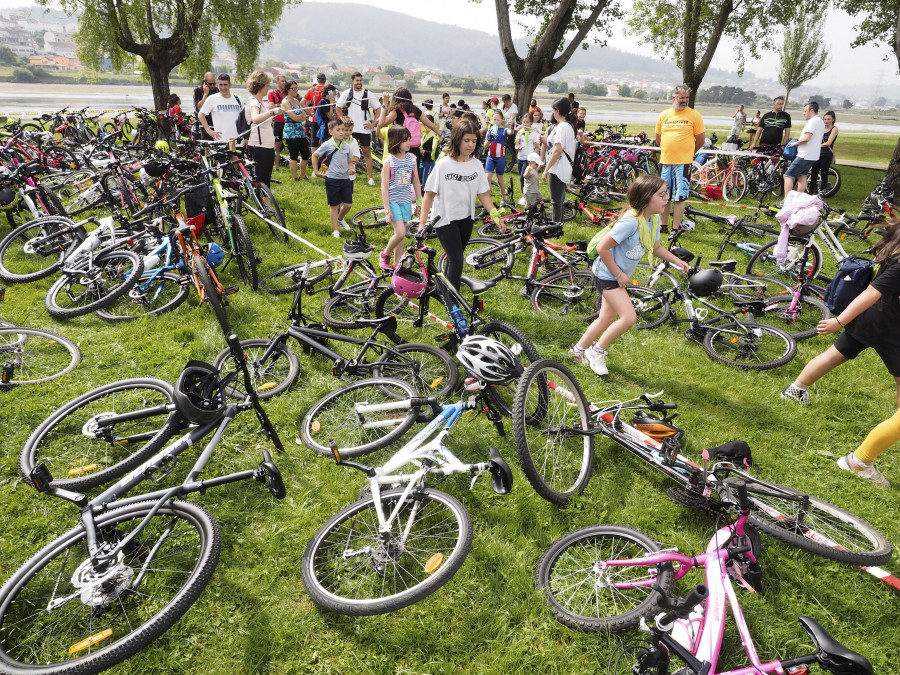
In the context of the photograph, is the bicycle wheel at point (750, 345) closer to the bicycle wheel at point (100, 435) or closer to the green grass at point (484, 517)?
the green grass at point (484, 517)

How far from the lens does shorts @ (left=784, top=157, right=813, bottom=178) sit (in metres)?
10.5

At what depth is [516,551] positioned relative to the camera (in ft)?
10.6

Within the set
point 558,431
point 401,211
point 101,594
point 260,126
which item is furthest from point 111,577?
point 260,126

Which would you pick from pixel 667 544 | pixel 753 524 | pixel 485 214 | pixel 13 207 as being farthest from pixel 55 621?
pixel 485 214

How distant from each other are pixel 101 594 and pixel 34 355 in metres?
3.37

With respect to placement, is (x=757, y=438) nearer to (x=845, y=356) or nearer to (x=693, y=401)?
(x=693, y=401)

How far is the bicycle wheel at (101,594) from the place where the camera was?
8.04 feet

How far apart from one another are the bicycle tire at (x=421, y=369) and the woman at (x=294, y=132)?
8.40m

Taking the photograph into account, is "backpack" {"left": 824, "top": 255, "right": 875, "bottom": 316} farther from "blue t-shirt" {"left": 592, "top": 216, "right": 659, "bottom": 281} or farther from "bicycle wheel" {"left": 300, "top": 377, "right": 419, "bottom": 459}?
"bicycle wheel" {"left": 300, "top": 377, "right": 419, "bottom": 459}

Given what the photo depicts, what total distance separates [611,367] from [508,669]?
3546mm

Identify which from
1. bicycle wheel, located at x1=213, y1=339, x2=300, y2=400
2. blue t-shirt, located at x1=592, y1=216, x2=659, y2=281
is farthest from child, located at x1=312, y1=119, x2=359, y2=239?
blue t-shirt, located at x1=592, y1=216, x2=659, y2=281

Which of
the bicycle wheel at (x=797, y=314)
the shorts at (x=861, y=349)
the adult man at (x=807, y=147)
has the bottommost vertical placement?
the bicycle wheel at (x=797, y=314)

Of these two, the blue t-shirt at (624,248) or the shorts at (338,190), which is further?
the shorts at (338,190)

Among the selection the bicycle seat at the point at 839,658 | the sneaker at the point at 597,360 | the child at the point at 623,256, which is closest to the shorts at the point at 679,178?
the child at the point at 623,256
